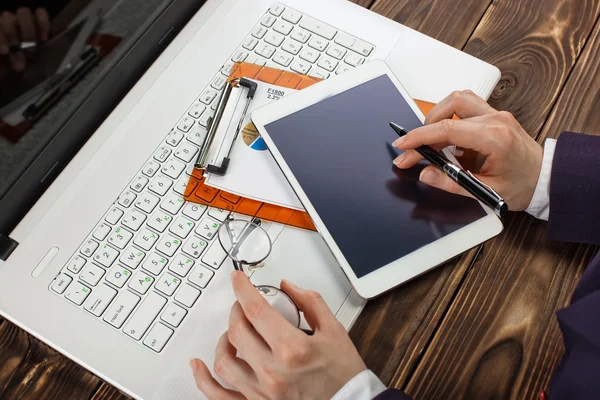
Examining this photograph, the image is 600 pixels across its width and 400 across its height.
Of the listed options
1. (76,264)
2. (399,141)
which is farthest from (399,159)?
(76,264)

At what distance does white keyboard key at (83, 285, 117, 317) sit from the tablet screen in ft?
0.81

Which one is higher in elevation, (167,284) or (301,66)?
(301,66)

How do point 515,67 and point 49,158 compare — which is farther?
point 515,67

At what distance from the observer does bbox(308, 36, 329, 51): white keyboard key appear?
748 mm

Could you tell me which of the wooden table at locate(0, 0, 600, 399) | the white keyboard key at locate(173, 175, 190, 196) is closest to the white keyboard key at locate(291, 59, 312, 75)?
the white keyboard key at locate(173, 175, 190, 196)

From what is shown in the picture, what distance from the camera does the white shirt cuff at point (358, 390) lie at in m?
0.53

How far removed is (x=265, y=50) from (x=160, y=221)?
276mm

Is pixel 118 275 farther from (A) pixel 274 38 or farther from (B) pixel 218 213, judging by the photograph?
(A) pixel 274 38

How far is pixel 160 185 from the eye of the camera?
0.66 metres

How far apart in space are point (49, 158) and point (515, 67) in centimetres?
→ 64

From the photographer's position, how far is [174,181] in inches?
26.2

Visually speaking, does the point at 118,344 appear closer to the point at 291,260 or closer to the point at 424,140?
the point at 291,260

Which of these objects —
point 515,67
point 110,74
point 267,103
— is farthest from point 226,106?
point 515,67

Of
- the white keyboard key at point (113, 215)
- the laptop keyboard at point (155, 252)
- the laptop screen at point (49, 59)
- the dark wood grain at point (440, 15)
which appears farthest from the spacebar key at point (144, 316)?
the dark wood grain at point (440, 15)
